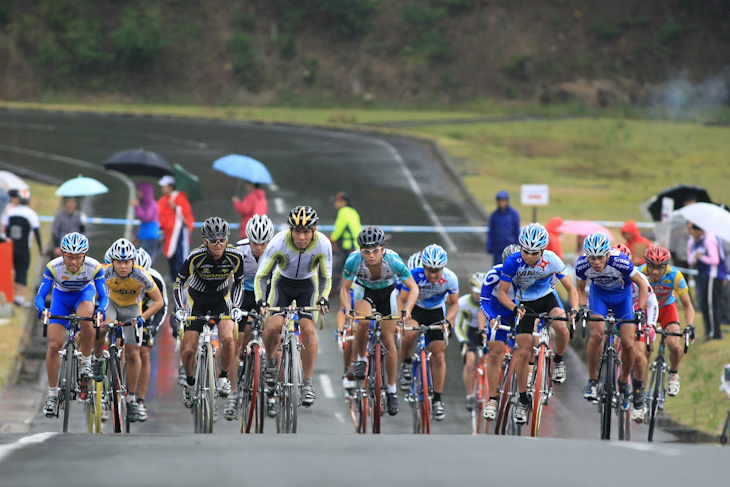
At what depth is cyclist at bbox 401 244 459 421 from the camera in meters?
12.3

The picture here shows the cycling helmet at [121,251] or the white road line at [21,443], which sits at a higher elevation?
the cycling helmet at [121,251]

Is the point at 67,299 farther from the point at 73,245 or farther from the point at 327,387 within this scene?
the point at 327,387

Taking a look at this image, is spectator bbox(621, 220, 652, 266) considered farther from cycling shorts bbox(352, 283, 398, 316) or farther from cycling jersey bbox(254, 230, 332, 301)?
cycling jersey bbox(254, 230, 332, 301)

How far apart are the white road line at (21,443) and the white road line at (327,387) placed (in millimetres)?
8477

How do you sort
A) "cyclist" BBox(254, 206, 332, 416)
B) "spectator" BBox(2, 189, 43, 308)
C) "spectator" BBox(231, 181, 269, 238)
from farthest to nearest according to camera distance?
"spectator" BBox(2, 189, 43, 308) → "spectator" BBox(231, 181, 269, 238) → "cyclist" BBox(254, 206, 332, 416)

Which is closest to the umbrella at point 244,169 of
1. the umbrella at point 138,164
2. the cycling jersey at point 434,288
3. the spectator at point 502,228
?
the umbrella at point 138,164

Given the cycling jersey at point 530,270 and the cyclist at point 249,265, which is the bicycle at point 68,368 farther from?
the cycling jersey at point 530,270

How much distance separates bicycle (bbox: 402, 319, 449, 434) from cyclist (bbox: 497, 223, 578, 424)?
89 cm

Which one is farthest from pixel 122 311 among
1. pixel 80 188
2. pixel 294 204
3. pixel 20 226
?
pixel 294 204

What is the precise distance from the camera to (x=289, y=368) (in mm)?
11320

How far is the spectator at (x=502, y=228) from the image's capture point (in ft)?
71.4

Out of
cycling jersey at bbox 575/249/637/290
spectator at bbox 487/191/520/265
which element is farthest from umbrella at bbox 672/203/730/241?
cycling jersey at bbox 575/249/637/290

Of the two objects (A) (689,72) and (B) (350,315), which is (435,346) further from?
(A) (689,72)

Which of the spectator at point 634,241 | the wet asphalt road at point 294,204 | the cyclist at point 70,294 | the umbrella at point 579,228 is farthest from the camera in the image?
the umbrella at point 579,228
